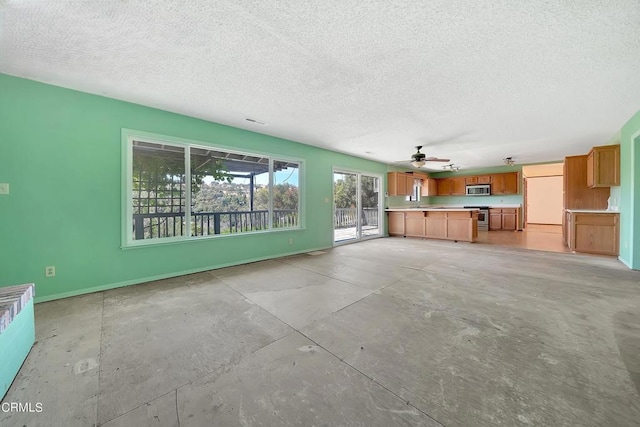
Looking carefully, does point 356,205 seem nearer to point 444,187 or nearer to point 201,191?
point 201,191

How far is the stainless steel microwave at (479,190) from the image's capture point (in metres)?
9.28

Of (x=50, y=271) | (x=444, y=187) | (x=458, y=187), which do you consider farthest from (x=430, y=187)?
(x=50, y=271)

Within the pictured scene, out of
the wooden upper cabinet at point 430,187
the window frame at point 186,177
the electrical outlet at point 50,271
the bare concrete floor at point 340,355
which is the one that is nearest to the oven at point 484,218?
the wooden upper cabinet at point 430,187

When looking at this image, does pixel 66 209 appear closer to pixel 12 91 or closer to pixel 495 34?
pixel 12 91

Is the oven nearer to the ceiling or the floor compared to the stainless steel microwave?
nearer to the floor

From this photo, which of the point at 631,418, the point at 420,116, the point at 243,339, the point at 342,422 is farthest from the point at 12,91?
the point at 631,418

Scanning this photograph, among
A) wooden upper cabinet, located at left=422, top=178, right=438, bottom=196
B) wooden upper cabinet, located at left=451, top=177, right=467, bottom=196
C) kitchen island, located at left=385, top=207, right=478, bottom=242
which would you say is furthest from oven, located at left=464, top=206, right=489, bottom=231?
kitchen island, located at left=385, top=207, right=478, bottom=242

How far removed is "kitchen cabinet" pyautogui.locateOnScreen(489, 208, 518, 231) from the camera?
29.2 ft

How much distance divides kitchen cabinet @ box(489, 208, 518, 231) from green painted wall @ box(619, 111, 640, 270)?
477 cm

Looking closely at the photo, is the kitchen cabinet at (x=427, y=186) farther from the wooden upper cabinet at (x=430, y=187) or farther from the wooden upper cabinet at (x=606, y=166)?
the wooden upper cabinet at (x=606, y=166)

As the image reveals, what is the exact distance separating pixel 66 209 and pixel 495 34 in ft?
15.4

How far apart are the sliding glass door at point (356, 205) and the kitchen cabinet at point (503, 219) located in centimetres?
475

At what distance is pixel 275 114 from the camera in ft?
12.1

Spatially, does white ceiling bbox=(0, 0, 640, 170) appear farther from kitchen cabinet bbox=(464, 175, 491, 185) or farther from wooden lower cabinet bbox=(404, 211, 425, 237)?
kitchen cabinet bbox=(464, 175, 491, 185)
